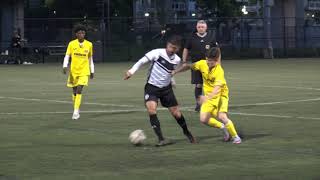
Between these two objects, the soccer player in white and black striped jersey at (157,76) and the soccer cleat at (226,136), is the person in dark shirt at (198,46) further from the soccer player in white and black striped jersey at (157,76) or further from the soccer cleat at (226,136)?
the soccer cleat at (226,136)

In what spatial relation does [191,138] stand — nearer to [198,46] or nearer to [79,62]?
[198,46]

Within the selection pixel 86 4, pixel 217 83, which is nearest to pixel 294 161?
pixel 217 83

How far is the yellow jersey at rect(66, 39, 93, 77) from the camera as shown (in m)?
17.0

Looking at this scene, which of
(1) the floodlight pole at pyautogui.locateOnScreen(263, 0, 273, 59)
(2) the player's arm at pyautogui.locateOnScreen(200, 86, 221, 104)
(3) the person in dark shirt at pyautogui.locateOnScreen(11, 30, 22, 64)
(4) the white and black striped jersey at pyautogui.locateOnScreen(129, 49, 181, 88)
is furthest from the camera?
(1) the floodlight pole at pyautogui.locateOnScreen(263, 0, 273, 59)

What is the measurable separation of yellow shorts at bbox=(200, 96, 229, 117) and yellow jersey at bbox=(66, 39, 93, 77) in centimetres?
523

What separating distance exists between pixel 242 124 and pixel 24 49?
36259 mm

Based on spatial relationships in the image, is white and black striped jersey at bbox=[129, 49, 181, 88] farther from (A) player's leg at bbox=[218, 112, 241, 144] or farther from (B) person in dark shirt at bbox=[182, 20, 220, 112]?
(B) person in dark shirt at bbox=[182, 20, 220, 112]

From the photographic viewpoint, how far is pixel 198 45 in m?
16.8

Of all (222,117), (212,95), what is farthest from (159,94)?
(222,117)

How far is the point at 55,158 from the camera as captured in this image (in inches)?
433

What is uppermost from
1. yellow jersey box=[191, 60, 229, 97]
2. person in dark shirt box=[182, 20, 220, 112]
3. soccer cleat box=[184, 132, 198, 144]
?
person in dark shirt box=[182, 20, 220, 112]

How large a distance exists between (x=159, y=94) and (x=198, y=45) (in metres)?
4.42

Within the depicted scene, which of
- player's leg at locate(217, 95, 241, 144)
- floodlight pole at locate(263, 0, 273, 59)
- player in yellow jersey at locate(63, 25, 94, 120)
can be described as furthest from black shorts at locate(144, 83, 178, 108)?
floodlight pole at locate(263, 0, 273, 59)

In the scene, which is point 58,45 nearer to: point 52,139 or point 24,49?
point 24,49
